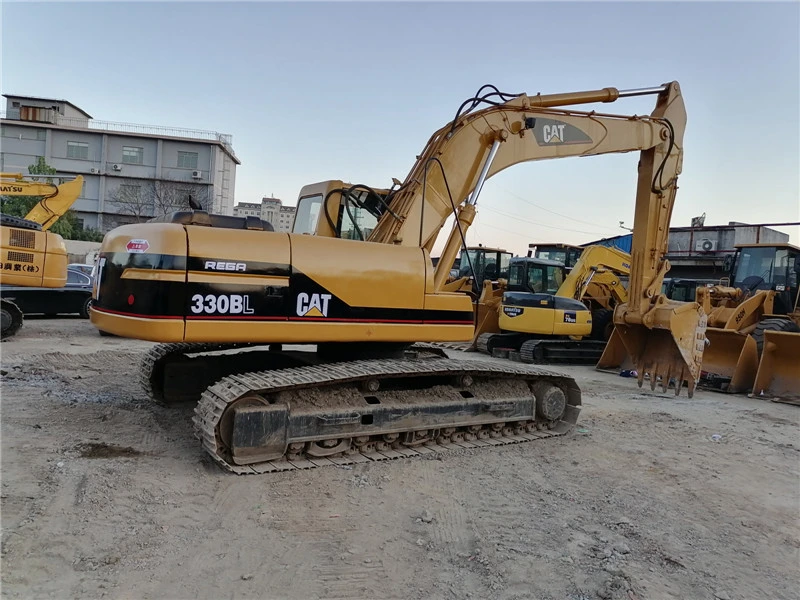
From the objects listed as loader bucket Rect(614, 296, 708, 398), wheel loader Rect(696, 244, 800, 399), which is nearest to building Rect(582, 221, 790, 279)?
wheel loader Rect(696, 244, 800, 399)

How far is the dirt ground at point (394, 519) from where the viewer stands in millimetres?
2992

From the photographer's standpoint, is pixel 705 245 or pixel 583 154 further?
pixel 705 245

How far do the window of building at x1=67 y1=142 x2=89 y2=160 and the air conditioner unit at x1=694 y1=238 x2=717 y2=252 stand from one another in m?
43.7

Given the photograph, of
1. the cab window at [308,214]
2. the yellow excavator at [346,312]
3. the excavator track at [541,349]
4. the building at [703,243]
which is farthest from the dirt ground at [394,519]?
the building at [703,243]

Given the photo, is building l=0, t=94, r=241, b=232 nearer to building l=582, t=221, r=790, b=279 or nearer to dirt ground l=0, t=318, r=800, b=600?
building l=582, t=221, r=790, b=279

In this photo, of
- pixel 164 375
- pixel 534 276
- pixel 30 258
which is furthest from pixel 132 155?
pixel 164 375

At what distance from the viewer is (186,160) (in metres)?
48.1

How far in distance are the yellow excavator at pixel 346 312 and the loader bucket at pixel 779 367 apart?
14.8ft

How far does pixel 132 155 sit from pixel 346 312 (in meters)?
48.8

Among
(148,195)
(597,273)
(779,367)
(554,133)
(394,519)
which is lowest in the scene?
(394,519)

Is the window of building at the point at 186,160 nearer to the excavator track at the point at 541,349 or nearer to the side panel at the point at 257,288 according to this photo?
the excavator track at the point at 541,349

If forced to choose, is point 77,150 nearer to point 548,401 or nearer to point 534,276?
point 534,276

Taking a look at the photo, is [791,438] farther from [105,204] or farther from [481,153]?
[105,204]

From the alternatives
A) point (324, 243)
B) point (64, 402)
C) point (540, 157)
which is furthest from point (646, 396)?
point (64, 402)
